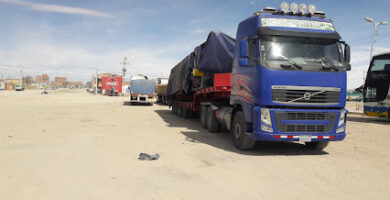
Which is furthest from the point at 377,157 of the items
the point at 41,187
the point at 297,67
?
the point at 41,187

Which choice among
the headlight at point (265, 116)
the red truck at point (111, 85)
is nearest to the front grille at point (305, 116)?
the headlight at point (265, 116)

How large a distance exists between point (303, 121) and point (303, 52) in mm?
1649

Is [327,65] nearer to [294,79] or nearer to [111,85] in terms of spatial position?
[294,79]

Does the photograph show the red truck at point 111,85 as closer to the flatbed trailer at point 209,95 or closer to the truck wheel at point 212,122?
the flatbed trailer at point 209,95

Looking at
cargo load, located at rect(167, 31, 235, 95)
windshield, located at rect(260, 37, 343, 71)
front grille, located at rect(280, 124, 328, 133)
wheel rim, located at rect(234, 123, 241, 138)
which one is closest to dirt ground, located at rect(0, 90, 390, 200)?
wheel rim, located at rect(234, 123, 241, 138)

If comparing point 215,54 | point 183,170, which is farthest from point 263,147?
point 215,54

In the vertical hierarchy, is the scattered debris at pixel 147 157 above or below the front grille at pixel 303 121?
below

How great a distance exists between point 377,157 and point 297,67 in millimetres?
3260

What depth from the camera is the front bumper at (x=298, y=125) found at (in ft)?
21.0

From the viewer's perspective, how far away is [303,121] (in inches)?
255

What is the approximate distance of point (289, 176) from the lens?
5.14m

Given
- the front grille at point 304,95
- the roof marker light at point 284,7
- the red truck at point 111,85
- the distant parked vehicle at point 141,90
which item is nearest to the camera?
the front grille at point 304,95

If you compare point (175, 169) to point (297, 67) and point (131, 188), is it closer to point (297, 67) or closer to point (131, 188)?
point (131, 188)

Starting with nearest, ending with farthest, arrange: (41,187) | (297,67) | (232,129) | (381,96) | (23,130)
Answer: (41,187) < (297,67) < (232,129) < (23,130) < (381,96)
